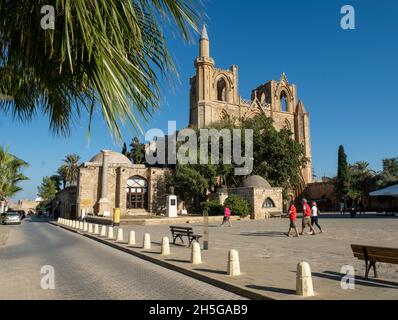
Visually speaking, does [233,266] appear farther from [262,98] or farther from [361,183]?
[262,98]

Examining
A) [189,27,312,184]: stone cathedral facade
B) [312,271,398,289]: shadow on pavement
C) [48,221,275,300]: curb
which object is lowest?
[48,221,275,300]: curb

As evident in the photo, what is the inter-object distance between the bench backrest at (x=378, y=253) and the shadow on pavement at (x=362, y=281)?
44cm

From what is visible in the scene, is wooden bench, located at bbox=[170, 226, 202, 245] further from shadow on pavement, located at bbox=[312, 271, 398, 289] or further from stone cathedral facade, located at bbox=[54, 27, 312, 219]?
stone cathedral facade, located at bbox=[54, 27, 312, 219]

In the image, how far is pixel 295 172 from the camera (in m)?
42.3

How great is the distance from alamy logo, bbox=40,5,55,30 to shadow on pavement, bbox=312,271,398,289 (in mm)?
7004

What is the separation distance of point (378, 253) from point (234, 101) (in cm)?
5564

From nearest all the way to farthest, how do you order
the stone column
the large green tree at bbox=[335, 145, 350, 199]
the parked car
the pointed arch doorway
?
the parked car
the stone column
the pointed arch doorway
the large green tree at bbox=[335, 145, 350, 199]

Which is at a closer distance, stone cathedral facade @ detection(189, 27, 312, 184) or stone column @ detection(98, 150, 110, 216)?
stone column @ detection(98, 150, 110, 216)

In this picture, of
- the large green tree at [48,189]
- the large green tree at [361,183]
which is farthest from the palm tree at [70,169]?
the large green tree at [361,183]

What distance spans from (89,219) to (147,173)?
13205 mm

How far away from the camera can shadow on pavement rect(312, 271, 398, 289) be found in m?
6.87

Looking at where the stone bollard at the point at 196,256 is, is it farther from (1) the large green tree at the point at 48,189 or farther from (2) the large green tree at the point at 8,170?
(1) the large green tree at the point at 48,189

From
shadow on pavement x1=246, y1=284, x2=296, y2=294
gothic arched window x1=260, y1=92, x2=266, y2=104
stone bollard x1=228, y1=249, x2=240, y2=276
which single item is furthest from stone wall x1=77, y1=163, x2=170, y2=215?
shadow on pavement x1=246, y1=284, x2=296, y2=294
